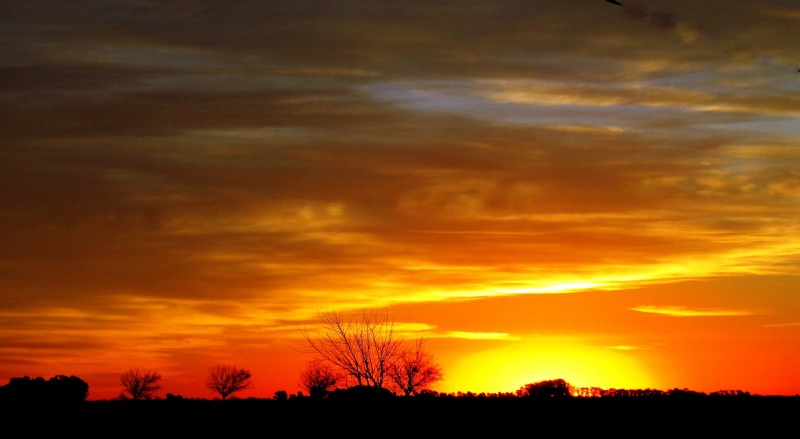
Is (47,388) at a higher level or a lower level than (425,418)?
higher

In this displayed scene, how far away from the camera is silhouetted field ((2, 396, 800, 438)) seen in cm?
4594

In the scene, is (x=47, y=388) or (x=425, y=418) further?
(x=47, y=388)

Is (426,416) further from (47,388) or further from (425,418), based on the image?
(47,388)

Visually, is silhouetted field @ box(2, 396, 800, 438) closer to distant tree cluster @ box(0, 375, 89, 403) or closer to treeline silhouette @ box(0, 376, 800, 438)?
treeline silhouette @ box(0, 376, 800, 438)

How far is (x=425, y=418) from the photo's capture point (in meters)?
50.2

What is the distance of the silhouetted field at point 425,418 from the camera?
45938mm

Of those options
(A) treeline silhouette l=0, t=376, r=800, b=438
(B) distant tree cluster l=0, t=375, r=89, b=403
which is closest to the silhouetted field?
(A) treeline silhouette l=0, t=376, r=800, b=438

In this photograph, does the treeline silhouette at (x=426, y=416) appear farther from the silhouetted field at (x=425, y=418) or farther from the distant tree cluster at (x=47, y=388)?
the distant tree cluster at (x=47, y=388)

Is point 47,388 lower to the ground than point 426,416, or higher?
higher

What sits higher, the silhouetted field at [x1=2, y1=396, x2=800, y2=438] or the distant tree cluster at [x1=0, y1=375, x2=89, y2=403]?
the distant tree cluster at [x1=0, y1=375, x2=89, y2=403]

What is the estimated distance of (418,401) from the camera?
5922cm

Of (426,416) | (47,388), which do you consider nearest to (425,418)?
(426,416)

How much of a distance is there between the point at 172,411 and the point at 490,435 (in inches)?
692

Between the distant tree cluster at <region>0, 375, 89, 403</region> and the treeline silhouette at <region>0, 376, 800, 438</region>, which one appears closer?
the treeline silhouette at <region>0, 376, 800, 438</region>
